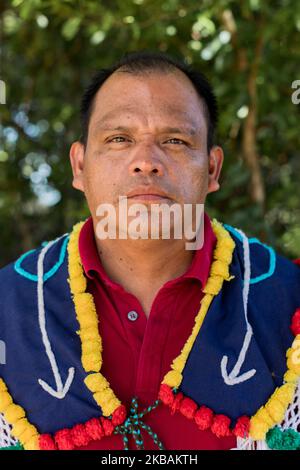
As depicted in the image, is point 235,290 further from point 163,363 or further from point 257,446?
point 257,446

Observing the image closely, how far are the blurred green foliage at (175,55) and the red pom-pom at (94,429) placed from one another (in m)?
1.24

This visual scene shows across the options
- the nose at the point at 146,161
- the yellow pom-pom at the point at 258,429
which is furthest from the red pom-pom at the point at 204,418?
the nose at the point at 146,161

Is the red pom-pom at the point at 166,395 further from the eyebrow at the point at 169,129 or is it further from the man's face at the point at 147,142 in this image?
the eyebrow at the point at 169,129

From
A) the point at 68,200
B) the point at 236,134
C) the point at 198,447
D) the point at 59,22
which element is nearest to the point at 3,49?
the point at 59,22

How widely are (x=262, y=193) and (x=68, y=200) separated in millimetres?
1020

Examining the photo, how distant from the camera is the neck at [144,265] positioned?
194 centimetres

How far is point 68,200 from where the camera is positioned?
Answer: 3500mm

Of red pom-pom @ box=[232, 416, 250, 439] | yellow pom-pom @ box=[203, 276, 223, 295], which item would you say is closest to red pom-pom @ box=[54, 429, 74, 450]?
red pom-pom @ box=[232, 416, 250, 439]

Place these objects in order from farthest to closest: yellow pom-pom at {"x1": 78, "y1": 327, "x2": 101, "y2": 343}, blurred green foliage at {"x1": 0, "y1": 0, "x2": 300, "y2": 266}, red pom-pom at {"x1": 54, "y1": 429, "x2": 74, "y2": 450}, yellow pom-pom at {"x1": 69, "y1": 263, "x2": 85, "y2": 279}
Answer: blurred green foliage at {"x1": 0, "y1": 0, "x2": 300, "y2": 266}
yellow pom-pom at {"x1": 69, "y1": 263, "x2": 85, "y2": 279}
yellow pom-pom at {"x1": 78, "y1": 327, "x2": 101, "y2": 343}
red pom-pom at {"x1": 54, "y1": 429, "x2": 74, "y2": 450}

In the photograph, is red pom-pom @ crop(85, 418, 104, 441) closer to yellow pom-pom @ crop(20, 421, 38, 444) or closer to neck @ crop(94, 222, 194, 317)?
yellow pom-pom @ crop(20, 421, 38, 444)

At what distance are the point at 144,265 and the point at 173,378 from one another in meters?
0.35

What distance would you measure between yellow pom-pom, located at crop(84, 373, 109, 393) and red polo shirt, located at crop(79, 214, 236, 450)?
0.05 meters

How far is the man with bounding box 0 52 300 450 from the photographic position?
1.78 meters

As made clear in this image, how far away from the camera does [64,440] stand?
5.72ft
